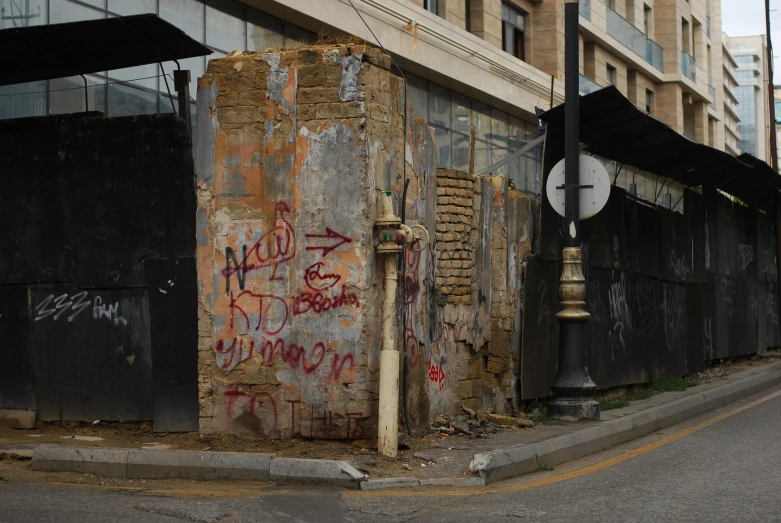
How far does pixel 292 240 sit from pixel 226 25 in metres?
9.94

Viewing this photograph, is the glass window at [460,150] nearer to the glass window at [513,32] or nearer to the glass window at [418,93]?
the glass window at [418,93]

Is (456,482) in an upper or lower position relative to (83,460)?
lower

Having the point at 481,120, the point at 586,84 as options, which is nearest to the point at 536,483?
the point at 481,120

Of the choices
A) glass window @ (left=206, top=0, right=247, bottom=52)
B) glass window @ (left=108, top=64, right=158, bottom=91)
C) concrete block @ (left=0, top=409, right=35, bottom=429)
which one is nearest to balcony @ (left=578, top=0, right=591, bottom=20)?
glass window @ (left=206, top=0, right=247, bottom=52)

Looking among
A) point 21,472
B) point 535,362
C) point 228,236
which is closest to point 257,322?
point 228,236

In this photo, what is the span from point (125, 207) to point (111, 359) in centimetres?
140

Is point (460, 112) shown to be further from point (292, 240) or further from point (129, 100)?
point (292, 240)

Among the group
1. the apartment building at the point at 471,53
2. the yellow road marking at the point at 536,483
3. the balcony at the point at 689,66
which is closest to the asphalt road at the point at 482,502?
the yellow road marking at the point at 536,483

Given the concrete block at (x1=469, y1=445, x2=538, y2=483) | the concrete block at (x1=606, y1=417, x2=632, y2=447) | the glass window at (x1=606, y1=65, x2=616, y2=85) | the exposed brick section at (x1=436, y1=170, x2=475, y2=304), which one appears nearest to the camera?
the concrete block at (x1=469, y1=445, x2=538, y2=483)

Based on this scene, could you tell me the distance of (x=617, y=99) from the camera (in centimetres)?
1162

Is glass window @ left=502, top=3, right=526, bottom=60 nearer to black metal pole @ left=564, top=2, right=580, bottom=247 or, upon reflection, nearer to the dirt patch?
the dirt patch

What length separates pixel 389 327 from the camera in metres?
8.63

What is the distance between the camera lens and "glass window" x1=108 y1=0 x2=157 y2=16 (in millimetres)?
15688

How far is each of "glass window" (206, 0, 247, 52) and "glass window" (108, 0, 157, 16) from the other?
140 cm
